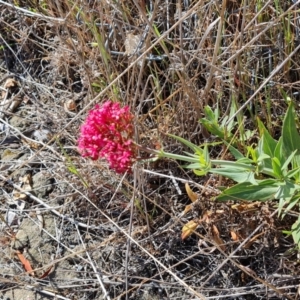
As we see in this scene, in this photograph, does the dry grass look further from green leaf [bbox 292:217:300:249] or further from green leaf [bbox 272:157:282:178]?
green leaf [bbox 272:157:282:178]

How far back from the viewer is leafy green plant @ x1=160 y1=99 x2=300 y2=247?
1.43m

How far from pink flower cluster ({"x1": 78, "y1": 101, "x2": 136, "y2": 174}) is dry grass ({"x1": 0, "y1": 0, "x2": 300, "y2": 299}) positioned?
229 mm

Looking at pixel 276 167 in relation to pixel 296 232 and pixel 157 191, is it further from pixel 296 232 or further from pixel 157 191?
pixel 157 191

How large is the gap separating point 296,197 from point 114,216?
681mm

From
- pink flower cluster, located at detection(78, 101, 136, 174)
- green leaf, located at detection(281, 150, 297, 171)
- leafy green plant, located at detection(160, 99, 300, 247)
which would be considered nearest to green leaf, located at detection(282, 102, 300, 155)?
leafy green plant, located at detection(160, 99, 300, 247)

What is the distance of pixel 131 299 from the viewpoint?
1774mm

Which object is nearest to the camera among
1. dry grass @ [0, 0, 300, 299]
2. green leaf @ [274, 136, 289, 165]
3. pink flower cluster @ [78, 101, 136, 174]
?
pink flower cluster @ [78, 101, 136, 174]

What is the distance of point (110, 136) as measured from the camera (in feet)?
4.48

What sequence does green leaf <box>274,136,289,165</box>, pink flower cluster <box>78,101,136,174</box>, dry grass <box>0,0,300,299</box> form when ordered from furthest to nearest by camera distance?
dry grass <box>0,0,300,299</box>, green leaf <box>274,136,289,165</box>, pink flower cluster <box>78,101,136,174</box>

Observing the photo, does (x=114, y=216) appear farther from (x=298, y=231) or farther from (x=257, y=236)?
(x=298, y=231)

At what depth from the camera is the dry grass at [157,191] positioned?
168 centimetres

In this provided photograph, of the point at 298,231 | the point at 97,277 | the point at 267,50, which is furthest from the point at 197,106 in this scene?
the point at 97,277

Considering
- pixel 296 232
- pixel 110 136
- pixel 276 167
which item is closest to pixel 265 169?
pixel 276 167

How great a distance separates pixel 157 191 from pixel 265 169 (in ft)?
1.62
